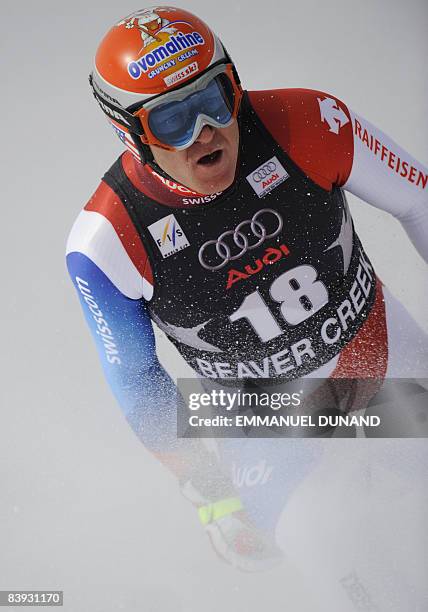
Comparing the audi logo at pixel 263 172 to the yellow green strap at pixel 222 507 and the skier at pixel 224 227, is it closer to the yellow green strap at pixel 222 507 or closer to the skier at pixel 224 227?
the skier at pixel 224 227

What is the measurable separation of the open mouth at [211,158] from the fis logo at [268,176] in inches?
4.1

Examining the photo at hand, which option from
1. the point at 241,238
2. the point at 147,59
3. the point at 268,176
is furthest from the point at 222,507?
the point at 147,59

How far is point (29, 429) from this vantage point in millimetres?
2029

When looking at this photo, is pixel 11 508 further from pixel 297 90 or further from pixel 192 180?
pixel 297 90

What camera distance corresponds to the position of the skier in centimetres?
145

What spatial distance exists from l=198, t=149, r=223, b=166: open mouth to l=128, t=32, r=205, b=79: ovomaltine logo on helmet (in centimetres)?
17

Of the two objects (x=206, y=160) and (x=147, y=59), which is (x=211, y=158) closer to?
(x=206, y=160)

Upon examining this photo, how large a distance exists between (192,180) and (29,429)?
82cm

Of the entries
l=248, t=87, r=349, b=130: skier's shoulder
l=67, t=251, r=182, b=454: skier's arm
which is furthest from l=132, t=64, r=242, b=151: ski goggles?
l=67, t=251, r=182, b=454: skier's arm

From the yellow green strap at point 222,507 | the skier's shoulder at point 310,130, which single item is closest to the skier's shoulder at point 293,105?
the skier's shoulder at point 310,130

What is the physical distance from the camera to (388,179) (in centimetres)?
165

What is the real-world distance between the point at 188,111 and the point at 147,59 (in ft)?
0.34

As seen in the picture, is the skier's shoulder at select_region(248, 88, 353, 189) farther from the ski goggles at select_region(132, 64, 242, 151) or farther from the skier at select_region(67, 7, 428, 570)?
the ski goggles at select_region(132, 64, 242, 151)

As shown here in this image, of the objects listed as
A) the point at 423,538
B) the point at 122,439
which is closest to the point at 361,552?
the point at 423,538
